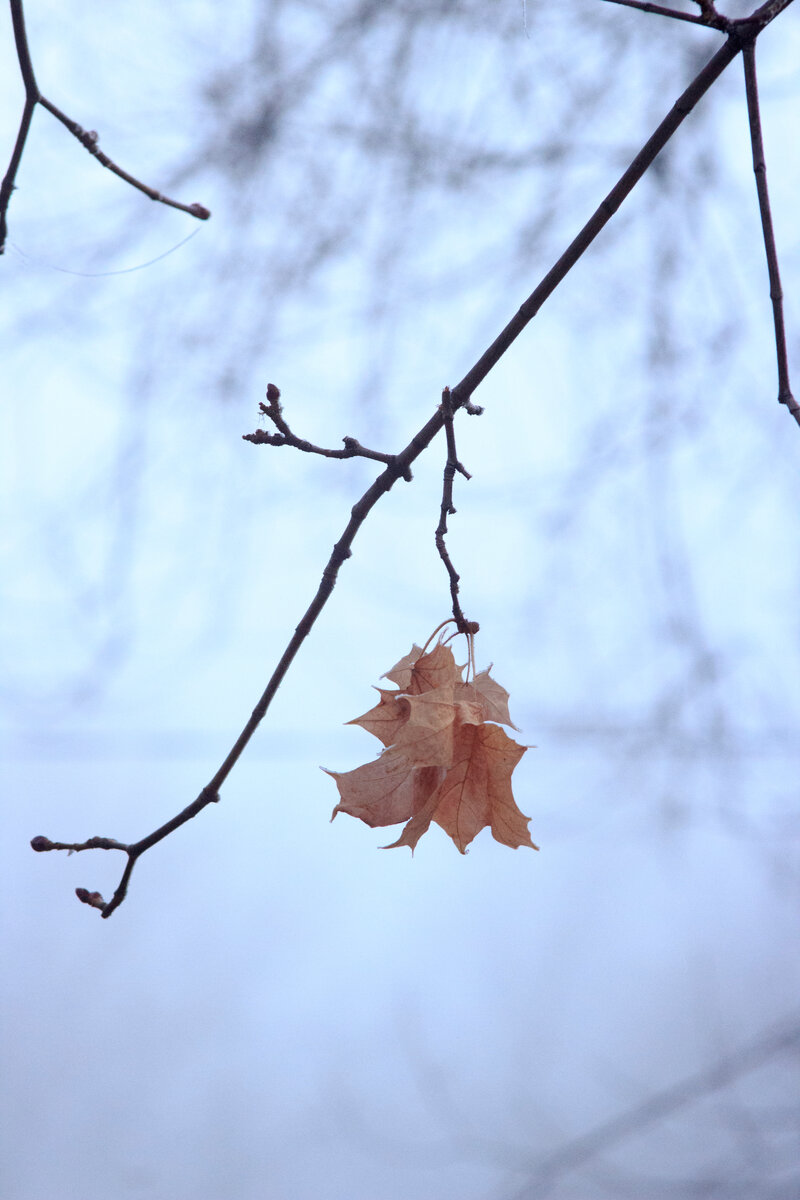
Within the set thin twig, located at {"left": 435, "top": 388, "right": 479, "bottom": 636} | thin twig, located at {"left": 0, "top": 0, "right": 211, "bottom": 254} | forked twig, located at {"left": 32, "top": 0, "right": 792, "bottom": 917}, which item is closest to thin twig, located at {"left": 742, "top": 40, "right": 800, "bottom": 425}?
forked twig, located at {"left": 32, "top": 0, "right": 792, "bottom": 917}

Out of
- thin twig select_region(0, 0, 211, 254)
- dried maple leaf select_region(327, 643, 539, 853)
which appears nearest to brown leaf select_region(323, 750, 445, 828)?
dried maple leaf select_region(327, 643, 539, 853)

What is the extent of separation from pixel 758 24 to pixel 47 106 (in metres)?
0.30

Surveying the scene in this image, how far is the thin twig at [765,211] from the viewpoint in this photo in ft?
1.36

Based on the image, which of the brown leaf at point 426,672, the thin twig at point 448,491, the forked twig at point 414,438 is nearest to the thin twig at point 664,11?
the forked twig at point 414,438

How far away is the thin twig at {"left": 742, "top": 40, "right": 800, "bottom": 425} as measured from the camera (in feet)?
1.36

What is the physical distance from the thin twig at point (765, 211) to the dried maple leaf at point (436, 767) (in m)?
0.20

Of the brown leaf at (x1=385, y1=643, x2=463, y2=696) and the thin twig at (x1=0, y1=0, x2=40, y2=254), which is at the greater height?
the thin twig at (x1=0, y1=0, x2=40, y2=254)

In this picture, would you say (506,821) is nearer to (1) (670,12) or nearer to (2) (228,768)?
(2) (228,768)

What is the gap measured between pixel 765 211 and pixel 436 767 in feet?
0.96

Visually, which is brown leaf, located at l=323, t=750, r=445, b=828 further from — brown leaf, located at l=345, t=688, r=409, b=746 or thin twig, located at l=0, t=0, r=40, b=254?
thin twig, located at l=0, t=0, r=40, b=254

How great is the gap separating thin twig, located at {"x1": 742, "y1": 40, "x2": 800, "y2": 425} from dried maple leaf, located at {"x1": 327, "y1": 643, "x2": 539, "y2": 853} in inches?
7.9

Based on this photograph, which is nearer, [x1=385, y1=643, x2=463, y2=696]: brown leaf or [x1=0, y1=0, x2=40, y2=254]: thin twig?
[x1=0, y1=0, x2=40, y2=254]: thin twig

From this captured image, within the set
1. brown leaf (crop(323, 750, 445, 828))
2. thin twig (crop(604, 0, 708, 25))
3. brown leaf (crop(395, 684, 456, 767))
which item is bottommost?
brown leaf (crop(323, 750, 445, 828))

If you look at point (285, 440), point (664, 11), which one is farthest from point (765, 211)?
point (285, 440)
